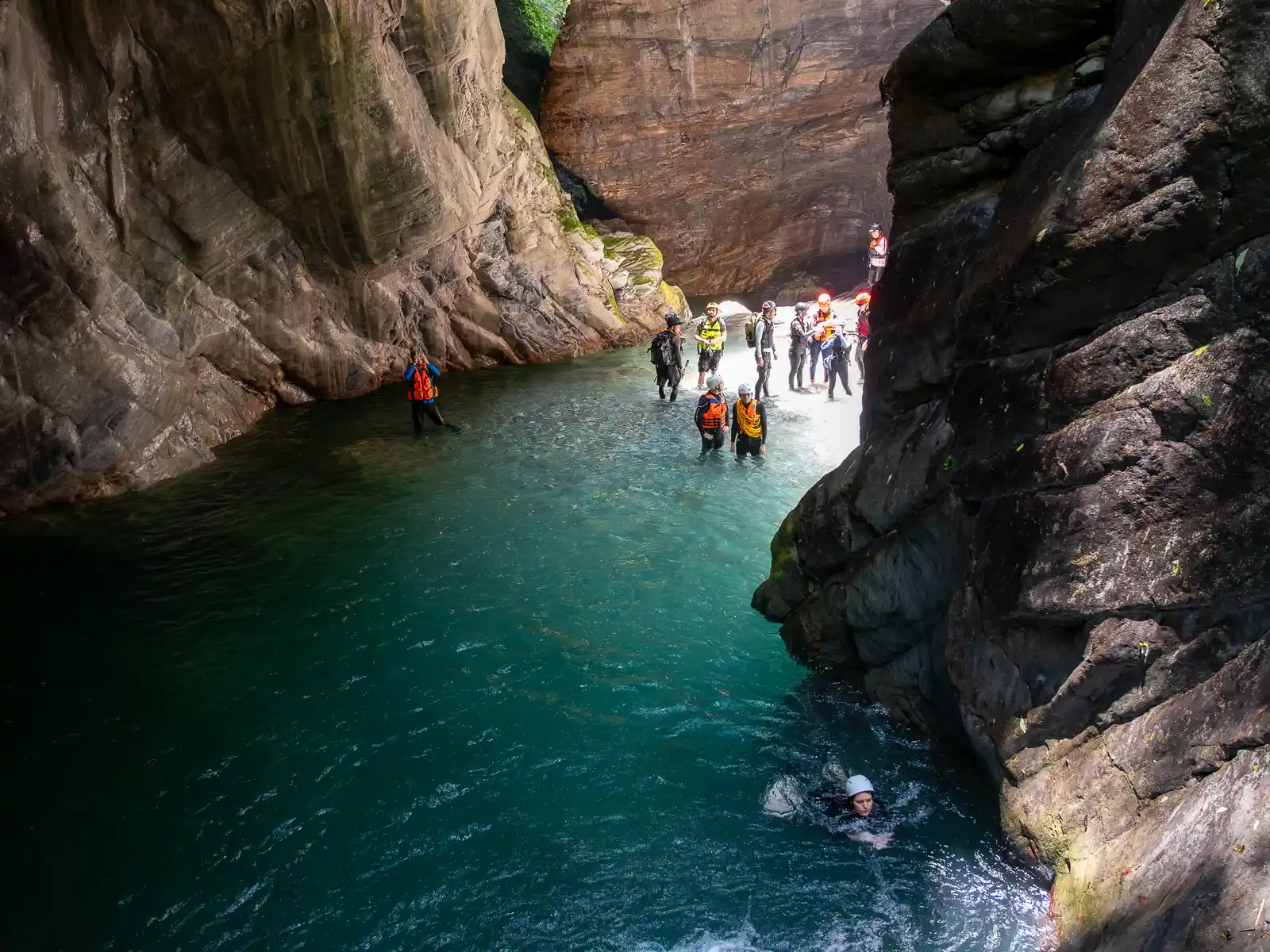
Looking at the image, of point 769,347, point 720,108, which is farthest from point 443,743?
point 720,108

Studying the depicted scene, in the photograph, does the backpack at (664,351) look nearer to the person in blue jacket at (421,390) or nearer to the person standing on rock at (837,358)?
the person standing on rock at (837,358)

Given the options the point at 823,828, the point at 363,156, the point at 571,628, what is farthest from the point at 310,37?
the point at 823,828

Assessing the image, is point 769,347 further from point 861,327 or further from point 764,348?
point 861,327

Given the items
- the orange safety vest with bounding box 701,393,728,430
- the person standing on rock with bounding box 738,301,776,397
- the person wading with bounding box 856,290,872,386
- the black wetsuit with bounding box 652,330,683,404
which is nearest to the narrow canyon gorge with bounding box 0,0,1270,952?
the black wetsuit with bounding box 652,330,683,404

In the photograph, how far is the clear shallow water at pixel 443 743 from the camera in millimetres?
5773

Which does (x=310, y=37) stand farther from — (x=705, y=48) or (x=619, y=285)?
(x=705, y=48)

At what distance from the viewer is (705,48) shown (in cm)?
2692

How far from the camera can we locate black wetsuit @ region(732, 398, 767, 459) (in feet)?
47.8

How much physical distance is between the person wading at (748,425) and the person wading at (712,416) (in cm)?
26

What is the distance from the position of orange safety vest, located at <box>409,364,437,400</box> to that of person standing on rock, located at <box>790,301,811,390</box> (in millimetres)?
7924

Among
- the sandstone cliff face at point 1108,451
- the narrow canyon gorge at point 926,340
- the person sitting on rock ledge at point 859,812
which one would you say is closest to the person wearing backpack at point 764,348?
the narrow canyon gorge at point 926,340

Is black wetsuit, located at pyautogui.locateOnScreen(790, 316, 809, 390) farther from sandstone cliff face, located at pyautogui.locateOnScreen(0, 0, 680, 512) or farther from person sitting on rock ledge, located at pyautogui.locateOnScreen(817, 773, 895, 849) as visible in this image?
person sitting on rock ledge, located at pyautogui.locateOnScreen(817, 773, 895, 849)

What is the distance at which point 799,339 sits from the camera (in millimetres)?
19438

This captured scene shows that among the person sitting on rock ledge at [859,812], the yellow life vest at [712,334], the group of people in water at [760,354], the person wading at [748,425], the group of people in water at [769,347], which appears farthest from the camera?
the yellow life vest at [712,334]
